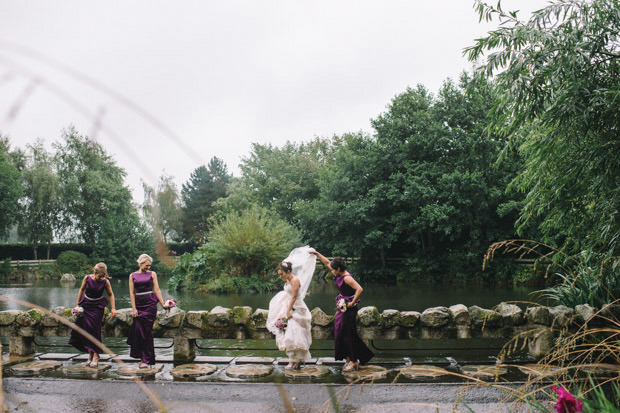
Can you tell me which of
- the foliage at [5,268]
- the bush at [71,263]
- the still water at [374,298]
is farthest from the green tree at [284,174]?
the foliage at [5,268]

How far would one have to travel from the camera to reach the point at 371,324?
25.5 feet

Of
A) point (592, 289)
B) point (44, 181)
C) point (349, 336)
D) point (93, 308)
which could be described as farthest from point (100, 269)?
point (592, 289)

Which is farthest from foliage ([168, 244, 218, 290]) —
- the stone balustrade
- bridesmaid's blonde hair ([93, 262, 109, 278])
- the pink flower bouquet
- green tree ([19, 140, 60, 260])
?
the pink flower bouquet

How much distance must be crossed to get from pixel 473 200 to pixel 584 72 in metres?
20.8

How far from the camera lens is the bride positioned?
731 centimetres

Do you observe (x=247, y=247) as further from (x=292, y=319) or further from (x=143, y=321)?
(x=292, y=319)

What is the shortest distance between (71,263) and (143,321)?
104 feet

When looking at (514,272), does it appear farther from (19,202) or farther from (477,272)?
(19,202)

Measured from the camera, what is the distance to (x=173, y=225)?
891mm

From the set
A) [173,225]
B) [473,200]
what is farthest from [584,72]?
[473,200]

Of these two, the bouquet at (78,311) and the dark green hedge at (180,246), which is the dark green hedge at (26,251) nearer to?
the bouquet at (78,311)

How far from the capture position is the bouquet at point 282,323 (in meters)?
7.35

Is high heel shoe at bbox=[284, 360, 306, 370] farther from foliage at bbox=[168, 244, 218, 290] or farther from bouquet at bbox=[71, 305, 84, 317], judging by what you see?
foliage at bbox=[168, 244, 218, 290]

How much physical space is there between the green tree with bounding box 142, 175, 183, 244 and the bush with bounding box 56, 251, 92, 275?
3746cm
